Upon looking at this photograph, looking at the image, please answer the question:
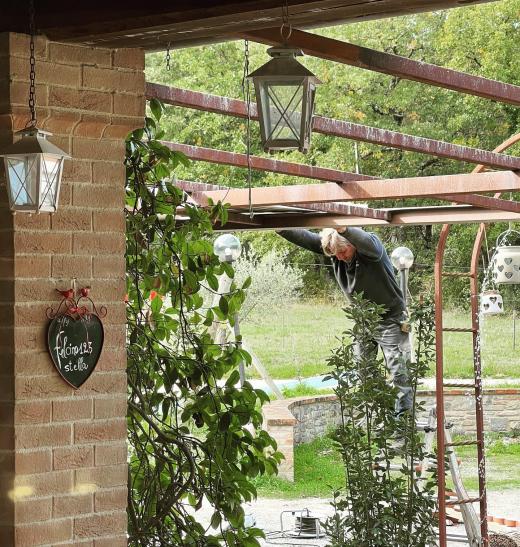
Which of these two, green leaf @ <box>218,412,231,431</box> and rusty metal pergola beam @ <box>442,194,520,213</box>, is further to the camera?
rusty metal pergola beam @ <box>442,194,520,213</box>

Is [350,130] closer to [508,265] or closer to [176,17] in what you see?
[176,17]

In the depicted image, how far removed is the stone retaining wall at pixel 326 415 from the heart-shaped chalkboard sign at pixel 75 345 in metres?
7.99

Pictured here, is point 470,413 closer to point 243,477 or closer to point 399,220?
point 399,220

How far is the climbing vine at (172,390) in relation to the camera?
400cm

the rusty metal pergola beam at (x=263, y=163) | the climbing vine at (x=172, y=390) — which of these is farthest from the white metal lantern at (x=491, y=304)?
the climbing vine at (x=172, y=390)

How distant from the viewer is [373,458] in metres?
6.52

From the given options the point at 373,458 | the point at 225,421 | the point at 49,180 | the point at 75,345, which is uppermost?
the point at 49,180

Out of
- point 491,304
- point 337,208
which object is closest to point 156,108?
point 337,208

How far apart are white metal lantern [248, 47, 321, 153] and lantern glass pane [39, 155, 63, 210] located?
0.56 metres

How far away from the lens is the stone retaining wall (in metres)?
11.5

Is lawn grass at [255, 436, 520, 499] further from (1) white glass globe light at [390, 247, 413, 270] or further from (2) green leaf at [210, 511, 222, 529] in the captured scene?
(2) green leaf at [210, 511, 222, 529]

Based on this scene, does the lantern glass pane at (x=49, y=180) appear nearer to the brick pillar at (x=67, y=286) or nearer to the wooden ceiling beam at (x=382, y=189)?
the brick pillar at (x=67, y=286)

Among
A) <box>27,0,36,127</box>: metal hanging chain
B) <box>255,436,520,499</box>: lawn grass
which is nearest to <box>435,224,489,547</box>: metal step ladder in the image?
<box>27,0,36,127</box>: metal hanging chain

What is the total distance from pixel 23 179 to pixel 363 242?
477 cm
